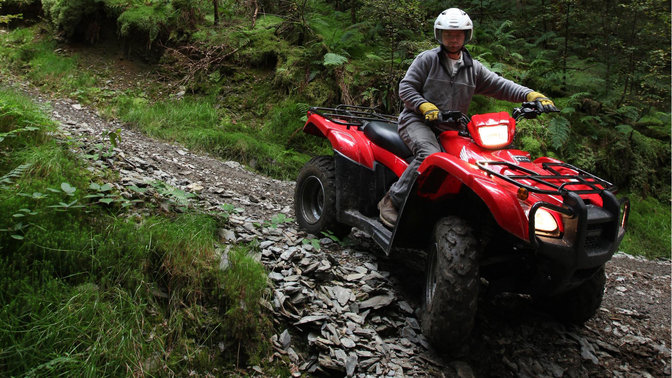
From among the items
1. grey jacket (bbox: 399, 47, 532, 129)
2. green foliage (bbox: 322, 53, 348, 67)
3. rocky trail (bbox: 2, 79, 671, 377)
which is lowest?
rocky trail (bbox: 2, 79, 671, 377)

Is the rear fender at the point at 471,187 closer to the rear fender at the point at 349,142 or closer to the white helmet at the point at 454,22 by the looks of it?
the rear fender at the point at 349,142

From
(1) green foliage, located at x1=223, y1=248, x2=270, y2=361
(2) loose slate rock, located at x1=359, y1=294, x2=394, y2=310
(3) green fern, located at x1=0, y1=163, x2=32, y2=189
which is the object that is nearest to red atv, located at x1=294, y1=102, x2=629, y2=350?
(2) loose slate rock, located at x1=359, y1=294, x2=394, y2=310

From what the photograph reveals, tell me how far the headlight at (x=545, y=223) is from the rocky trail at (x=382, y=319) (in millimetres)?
921

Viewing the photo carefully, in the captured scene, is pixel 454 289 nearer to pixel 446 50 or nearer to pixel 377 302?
pixel 377 302

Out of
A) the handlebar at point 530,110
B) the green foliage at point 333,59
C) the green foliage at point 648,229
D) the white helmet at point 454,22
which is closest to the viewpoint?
the handlebar at point 530,110

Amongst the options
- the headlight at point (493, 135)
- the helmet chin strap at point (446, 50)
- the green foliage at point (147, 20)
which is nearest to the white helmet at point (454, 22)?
the helmet chin strap at point (446, 50)

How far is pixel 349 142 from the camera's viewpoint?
4141 mm

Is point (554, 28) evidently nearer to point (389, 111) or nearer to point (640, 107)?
point (640, 107)

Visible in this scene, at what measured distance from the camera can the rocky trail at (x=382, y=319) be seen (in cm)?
278

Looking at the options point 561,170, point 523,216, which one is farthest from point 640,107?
point 523,216

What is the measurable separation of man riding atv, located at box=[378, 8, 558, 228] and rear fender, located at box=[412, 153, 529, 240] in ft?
1.20

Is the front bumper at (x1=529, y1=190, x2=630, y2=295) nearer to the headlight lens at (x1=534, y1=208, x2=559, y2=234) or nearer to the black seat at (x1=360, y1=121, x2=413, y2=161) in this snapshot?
the headlight lens at (x1=534, y1=208, x2=559, y2=234)

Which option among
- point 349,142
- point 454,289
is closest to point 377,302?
point 454,289

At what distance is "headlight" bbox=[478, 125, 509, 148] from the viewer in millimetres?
3076
